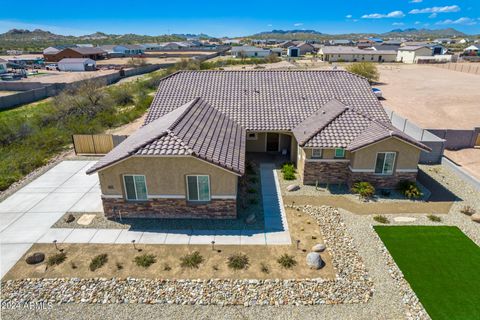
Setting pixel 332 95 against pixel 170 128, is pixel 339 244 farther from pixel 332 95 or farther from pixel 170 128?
pixel 332 95

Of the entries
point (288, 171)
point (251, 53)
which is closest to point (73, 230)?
point (288, 171)

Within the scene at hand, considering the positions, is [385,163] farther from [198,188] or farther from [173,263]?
[173,263]

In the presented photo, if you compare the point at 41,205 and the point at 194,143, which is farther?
the point at 41,205

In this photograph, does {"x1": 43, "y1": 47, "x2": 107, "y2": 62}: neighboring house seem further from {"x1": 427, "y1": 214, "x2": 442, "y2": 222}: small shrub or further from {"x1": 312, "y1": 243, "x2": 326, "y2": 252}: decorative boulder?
{"x1": 427, "y1": 214, "x2": 442, "y2": 222}: small shrub

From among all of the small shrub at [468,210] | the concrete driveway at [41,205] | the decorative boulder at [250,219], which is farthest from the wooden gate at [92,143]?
the small shrub at [468,210]

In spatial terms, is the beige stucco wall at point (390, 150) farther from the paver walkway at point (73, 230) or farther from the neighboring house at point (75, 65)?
the neighboring house at point (75, 65)

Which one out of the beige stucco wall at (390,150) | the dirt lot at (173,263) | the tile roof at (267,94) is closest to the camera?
the dirt lot at (173,263)
